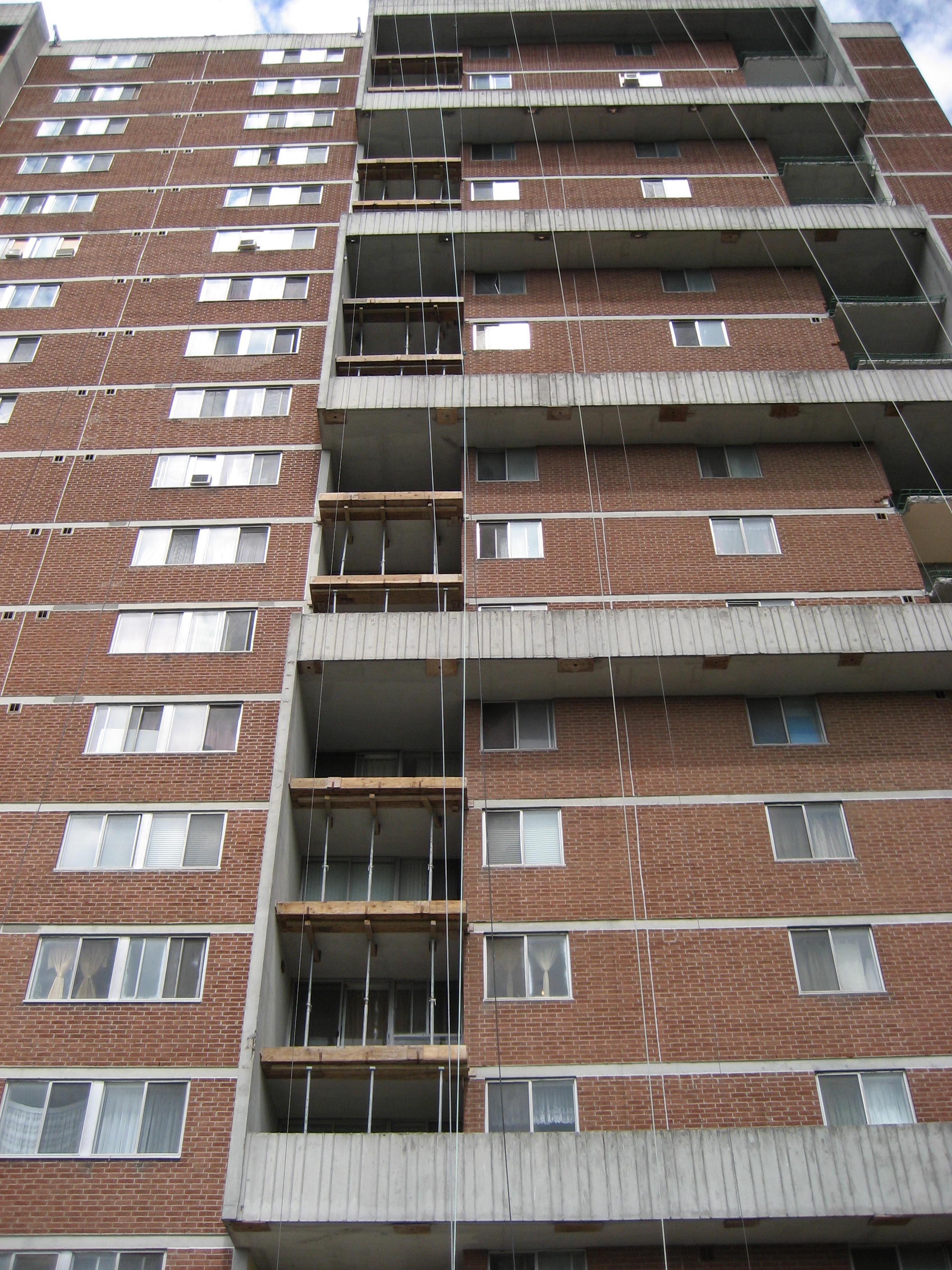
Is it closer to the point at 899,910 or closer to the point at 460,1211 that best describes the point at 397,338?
the point at 899,910

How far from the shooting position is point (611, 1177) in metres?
15.5

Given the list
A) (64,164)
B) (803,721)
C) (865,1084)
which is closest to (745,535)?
(803,721)

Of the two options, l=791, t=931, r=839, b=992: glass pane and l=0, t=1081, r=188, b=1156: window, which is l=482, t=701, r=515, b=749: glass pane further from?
l=0, t=1081, r=188, b=1156: window

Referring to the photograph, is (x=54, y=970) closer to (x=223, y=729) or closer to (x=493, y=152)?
(x=223, y=729)

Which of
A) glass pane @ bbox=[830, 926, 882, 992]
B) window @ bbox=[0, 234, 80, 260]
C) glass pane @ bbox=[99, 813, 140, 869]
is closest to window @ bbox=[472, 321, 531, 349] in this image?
window @ bbox=[0, 234, 80, 260]

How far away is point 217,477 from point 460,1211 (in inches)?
662

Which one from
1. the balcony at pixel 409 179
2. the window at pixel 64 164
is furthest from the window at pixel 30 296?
the balcony at pixel 409 179

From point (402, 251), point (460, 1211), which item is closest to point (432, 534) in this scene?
point (402, 251)

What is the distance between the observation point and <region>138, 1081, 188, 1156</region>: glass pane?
16.7m

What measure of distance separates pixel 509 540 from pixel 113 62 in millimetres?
27382

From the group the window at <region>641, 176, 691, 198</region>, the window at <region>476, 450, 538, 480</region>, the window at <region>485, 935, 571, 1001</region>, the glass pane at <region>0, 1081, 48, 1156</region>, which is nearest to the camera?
the glass pane at <region>0, 1081, 48, 1156</region>

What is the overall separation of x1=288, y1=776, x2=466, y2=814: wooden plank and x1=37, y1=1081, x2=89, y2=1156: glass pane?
6065 millimetres

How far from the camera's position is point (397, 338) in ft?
102

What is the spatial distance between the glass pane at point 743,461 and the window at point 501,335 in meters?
6.26
